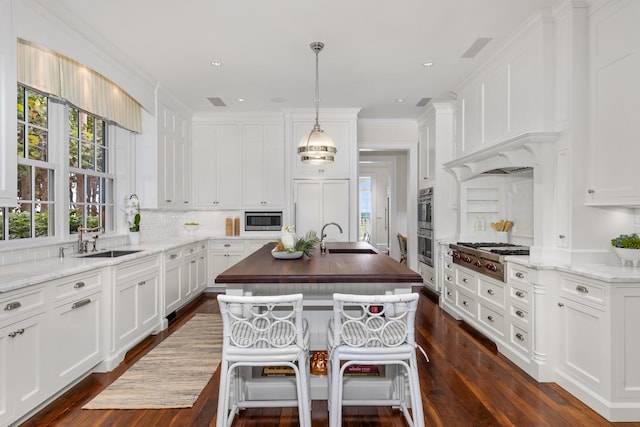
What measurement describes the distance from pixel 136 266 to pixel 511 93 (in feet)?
12.8

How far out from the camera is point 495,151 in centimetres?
347

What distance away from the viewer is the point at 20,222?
3.00m

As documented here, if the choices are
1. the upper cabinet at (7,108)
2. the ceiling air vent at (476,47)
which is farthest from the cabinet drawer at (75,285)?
the ceiling air vent at (476,47)

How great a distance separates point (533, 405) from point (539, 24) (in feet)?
9.59

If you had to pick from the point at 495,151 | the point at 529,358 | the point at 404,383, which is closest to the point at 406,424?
the point at 404,383

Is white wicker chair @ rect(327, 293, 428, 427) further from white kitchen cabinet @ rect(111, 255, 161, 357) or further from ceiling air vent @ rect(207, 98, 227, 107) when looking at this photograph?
ceiling air vent @ rect(207, 98, 227, 107)

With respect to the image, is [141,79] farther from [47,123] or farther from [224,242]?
[224,242]

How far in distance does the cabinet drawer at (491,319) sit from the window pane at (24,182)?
4.30 metres

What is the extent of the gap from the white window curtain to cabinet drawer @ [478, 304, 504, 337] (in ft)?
14.2

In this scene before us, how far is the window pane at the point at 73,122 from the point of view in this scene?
363 cm

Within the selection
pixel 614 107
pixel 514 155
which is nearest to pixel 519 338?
pixel 514 155

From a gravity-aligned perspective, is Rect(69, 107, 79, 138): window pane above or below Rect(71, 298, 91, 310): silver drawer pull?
above

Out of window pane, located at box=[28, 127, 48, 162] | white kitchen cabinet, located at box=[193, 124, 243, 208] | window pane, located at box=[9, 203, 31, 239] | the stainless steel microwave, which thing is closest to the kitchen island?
window pane, located at box=[9, 203, 31, 239]

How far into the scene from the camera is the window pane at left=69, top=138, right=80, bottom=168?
3649 mm
